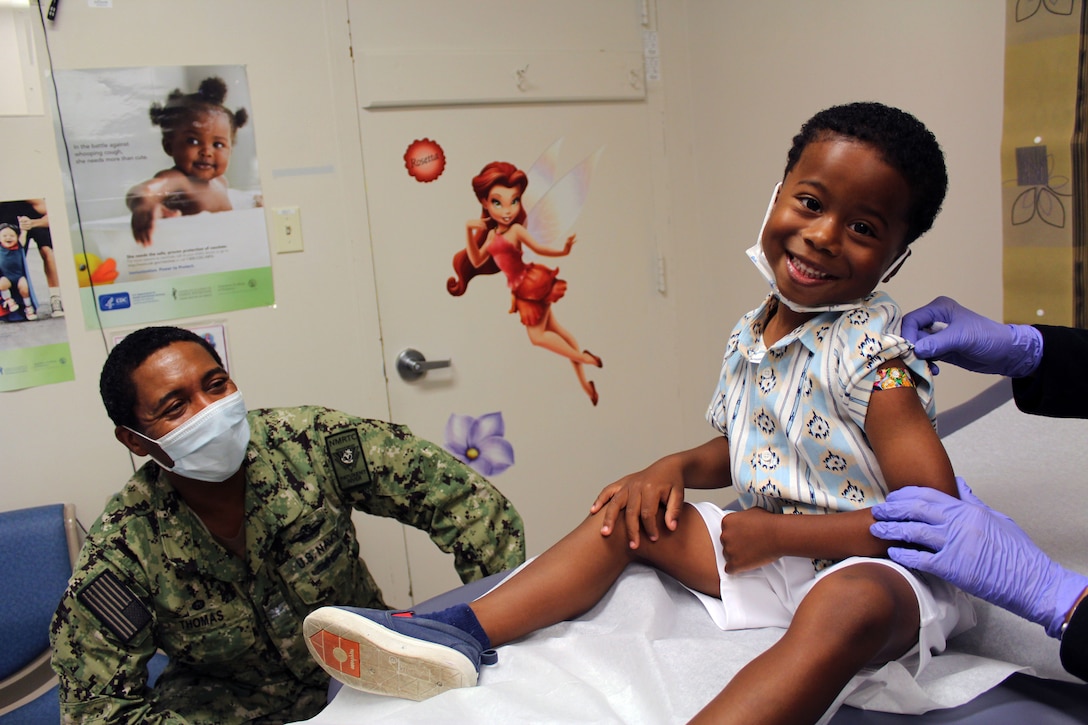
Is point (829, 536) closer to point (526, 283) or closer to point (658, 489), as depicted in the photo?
point (658, 489)

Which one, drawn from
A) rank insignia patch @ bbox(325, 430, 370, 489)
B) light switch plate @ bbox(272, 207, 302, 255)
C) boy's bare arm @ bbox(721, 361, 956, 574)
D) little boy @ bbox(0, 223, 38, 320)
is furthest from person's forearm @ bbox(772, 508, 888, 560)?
little boy @ bbox(0, 223, 38, 320)

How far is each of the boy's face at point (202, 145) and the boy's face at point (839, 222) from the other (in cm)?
167

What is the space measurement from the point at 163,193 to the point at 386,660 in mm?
1653

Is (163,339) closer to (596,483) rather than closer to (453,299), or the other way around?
(453,299)

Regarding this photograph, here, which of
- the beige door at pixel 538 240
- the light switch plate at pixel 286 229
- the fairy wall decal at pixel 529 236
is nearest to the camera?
the light switch plate at pixel 286 229

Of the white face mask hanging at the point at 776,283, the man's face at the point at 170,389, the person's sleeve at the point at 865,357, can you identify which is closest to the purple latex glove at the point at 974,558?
the person's sleeve at the point at 865,357

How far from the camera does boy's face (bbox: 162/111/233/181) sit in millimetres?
2268

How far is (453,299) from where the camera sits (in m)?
2.67

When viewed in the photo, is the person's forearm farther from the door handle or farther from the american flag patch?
the door handle

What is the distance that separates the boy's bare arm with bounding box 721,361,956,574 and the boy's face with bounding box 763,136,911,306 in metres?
0.15

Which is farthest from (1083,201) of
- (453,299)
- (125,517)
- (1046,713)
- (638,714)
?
(125,517)

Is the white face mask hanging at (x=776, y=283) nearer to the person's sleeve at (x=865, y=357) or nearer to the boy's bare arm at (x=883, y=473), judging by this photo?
the person's sleeve at (x=865, y=357)

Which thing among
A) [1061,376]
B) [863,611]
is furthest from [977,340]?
[863,611]

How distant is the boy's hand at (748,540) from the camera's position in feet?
4.18
